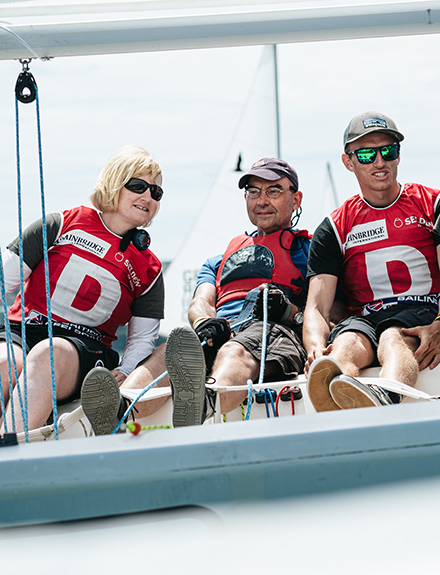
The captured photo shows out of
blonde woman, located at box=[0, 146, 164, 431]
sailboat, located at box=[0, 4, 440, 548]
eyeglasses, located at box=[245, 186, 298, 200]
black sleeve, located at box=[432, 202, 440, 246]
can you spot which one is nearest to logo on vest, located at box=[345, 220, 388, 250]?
black sleeve, located at box=[432, 202, 440, 246]

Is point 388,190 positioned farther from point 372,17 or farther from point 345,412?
point 345,412

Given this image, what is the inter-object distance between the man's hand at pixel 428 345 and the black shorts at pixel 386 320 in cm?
8

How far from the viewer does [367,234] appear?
3.46 m

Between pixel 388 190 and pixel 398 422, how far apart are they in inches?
83.6

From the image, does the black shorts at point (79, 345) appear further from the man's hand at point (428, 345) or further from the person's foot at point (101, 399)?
the man's hand at point (428, 345)

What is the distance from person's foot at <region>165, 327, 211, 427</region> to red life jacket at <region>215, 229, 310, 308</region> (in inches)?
54.9

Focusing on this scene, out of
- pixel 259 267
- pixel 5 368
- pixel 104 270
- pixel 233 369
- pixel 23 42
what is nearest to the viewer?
pixel 23 42

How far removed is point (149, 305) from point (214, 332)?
13.3 inches

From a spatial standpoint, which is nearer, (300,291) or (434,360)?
(434,360)

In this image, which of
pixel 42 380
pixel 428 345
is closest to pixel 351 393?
pixel 428 345

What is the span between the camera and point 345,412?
1641 mm

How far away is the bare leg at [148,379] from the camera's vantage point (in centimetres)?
302

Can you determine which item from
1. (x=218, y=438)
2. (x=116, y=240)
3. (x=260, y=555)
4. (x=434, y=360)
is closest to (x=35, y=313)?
(x=116, y=240)

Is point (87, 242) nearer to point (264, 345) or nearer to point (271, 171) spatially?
point (264, 345)
